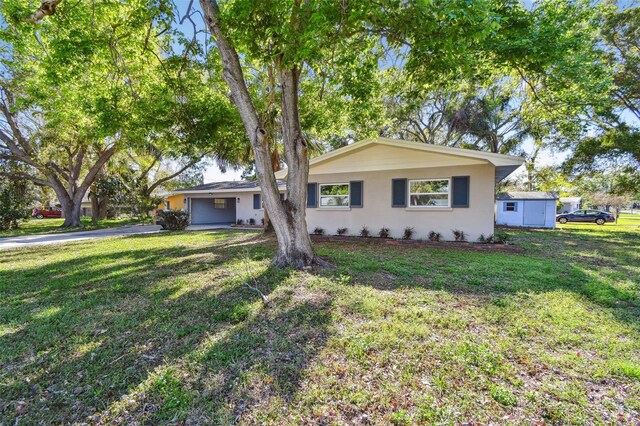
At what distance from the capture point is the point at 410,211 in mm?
11250

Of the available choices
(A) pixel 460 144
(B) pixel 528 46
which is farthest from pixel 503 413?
(A) pixel 460 144

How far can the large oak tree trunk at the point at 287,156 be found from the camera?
601 cm

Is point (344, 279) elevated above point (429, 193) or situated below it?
below

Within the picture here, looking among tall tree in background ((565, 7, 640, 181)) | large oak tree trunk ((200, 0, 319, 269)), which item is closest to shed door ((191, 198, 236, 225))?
large oak tree trunk ((200, 0, 319, 269))

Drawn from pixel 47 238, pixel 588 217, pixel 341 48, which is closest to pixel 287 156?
pixel 341 48

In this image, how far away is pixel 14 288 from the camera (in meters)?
5.74

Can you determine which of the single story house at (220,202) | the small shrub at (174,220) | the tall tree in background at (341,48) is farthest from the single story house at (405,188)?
the small shrub at (174,220)

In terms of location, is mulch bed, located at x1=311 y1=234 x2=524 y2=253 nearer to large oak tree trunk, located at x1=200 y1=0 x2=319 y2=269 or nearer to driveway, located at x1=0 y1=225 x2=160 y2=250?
large oak tree trunk, located at x1=200 y1=0 x2=319 y2=269

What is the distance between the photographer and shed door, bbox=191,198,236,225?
22797mm

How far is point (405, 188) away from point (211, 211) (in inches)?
687

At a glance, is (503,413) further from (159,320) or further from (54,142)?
(54,142)

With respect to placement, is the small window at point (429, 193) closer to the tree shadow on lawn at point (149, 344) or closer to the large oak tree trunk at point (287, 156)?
the large oak tree trunk at point (287, 156)

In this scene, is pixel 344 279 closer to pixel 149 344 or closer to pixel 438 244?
pixel 149 344

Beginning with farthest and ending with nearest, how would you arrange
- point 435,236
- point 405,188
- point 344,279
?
point 405,188 → point 435,236 → point 344,279
